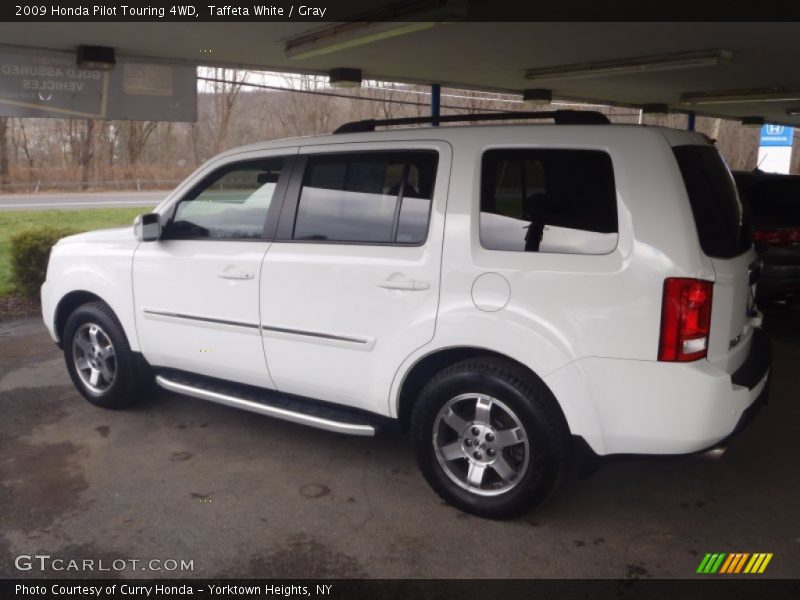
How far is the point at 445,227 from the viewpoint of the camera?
349cm

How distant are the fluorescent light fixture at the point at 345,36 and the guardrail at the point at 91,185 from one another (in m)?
24.6

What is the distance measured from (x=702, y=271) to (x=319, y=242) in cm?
203

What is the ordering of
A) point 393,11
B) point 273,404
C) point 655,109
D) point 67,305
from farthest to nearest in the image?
point 655,109, point 67,305, point 393,11, point 273,404

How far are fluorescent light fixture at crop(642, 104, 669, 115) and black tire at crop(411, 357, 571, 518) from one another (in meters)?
10.5

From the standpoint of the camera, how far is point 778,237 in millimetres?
7188

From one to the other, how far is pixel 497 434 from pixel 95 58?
6.01m

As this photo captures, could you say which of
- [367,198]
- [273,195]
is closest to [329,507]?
[367,198]

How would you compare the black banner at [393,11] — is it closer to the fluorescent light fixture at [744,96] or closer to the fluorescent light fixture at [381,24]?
the fluorescent light fixture at [381,24]

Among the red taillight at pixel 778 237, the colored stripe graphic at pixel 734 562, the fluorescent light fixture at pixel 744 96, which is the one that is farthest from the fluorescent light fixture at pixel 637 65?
the colored stripe graphic at pixel 734 562

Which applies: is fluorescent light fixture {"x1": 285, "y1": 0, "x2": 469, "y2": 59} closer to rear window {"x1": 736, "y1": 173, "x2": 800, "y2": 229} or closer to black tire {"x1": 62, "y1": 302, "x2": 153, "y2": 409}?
black tire {"x1": 62, "y1": 302, "x2": 153, "y2": 409}

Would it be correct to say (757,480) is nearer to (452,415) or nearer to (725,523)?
(725,523)

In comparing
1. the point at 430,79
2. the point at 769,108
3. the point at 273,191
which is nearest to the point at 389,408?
the point at 273,191

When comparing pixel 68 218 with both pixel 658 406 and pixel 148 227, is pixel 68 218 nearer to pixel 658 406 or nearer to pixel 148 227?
pixel 148 227

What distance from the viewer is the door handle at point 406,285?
352cm
